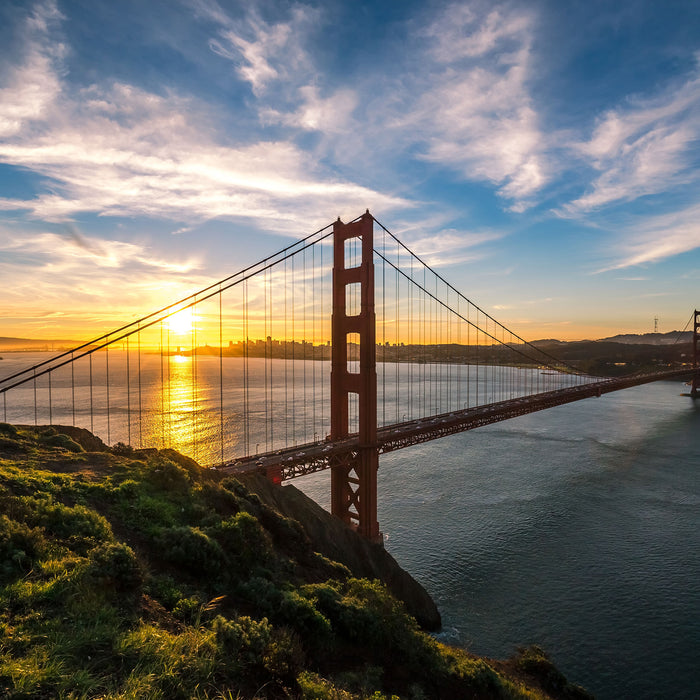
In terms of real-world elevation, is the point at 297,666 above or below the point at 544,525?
above

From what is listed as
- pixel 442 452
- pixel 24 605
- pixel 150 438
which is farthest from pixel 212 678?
pixel 150 438

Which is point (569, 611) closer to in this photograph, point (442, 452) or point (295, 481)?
point (295, 481)

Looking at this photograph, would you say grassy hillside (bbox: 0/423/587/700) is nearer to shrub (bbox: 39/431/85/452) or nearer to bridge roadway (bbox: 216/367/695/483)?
shrub (bbox: 39/431/85/452)

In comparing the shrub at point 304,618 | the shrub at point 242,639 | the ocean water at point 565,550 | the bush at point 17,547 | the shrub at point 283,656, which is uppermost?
the bush at point 17,547

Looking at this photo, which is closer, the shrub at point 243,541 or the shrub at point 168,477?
the shrub at point 243,541

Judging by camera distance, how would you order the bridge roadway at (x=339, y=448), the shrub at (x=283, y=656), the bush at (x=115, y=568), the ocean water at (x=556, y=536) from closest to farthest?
the shrub at (x=283, y=656), the bush at (x=115, y=568), the ocean water at (x=556, y=536), the bridge roadway at (x=339, y=448)

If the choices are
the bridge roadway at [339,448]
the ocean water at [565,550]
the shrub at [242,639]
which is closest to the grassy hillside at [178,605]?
the shrub at [242,639]

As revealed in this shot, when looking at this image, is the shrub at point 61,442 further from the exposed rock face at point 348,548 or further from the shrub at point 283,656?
the shrub at point 283,656
